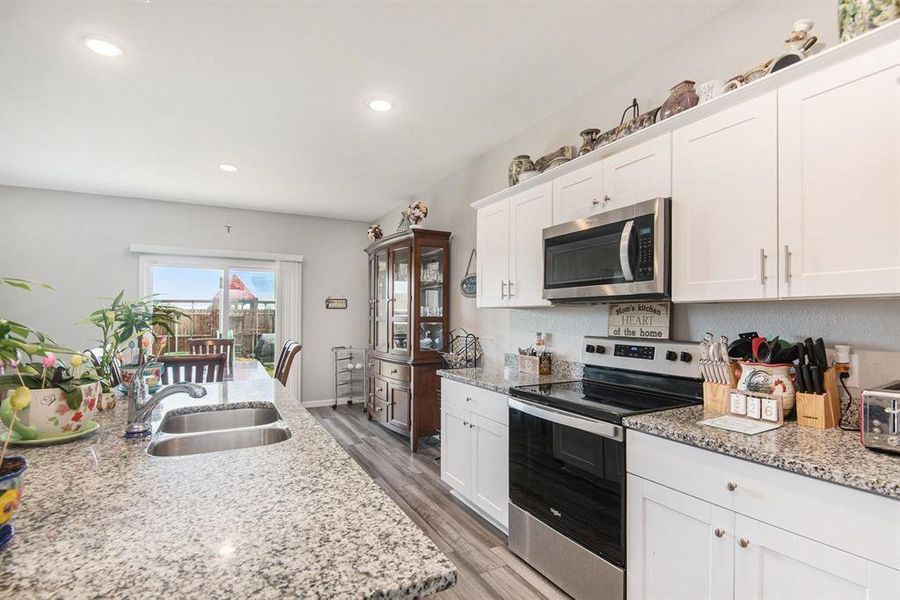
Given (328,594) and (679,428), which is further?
(679,428)

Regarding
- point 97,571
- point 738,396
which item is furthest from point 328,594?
point 738,396

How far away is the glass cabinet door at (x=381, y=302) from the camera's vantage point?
4.80 meters

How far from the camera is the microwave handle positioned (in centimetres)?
191

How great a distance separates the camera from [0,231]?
445 centimetres

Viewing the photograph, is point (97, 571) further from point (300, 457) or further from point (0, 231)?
point (0, 231)

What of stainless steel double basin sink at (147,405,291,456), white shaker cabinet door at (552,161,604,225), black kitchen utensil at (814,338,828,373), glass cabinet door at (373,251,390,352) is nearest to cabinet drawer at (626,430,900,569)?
black kitchen utensil at (814,338,828,373)

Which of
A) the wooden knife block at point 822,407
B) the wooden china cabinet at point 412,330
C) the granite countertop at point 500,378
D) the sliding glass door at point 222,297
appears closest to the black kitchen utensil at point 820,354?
the wooden knife block at point 822,407

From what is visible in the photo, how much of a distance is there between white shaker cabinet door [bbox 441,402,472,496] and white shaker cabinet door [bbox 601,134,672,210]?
1568mm

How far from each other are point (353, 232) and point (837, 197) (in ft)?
18.4

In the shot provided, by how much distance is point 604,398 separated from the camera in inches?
78.8

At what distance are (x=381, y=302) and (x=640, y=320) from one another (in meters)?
3.31

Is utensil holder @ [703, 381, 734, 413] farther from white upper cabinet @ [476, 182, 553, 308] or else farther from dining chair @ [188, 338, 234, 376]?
dining chair @ [188, 338, 234, 376]

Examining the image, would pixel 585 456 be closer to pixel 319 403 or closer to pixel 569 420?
pixel 569 420

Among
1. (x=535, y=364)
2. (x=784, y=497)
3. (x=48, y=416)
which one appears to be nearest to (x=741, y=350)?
(x=784, y=497)
